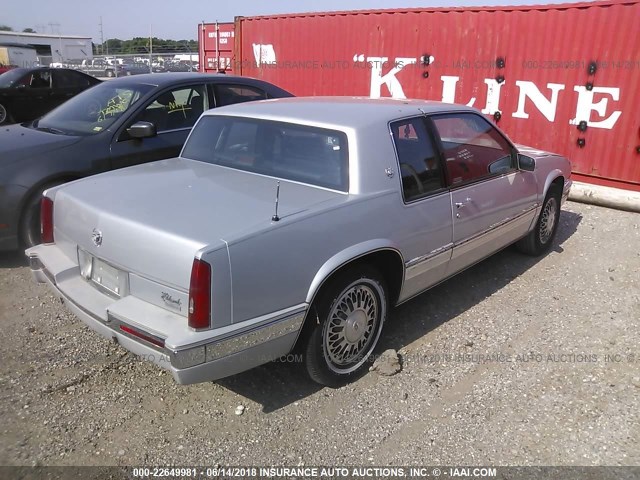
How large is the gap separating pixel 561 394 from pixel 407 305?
1397 mm

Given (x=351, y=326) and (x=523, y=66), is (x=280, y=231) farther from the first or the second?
(x=523, y=66)

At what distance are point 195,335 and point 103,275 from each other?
80 cm

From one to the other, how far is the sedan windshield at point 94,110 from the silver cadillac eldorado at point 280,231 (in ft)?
5.52

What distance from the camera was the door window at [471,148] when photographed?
3814 millimetres

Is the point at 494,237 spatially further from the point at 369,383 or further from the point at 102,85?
the point at 102,85

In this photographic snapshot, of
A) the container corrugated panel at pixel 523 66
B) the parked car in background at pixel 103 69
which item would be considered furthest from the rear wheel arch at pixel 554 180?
the parked car in background at pixel 103 69

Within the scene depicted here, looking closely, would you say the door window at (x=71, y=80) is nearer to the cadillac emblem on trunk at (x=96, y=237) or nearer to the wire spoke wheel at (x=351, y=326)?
the cadillac emblem on trunk at (x=96, y=237)

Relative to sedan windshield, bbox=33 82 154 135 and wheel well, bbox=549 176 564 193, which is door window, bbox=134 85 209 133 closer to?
sedan windshield, bbox=33 82 154 135

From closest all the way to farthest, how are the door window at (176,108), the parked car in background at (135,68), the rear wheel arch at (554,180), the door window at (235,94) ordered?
the rear wheel arch at (554,180), the door window at (176,108), the door window at (235,94), the parked car in background at (135,68)

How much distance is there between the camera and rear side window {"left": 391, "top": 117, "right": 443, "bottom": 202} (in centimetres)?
340

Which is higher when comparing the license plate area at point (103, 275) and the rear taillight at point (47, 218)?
the rear taillight at point (47, 218)

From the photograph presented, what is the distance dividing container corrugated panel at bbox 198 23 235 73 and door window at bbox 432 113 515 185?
10.7m

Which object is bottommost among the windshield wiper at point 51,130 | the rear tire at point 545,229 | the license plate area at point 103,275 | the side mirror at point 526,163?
the rear tire at point 545,229

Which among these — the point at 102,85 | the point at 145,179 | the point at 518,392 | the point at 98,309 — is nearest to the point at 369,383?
the point at 518,392
